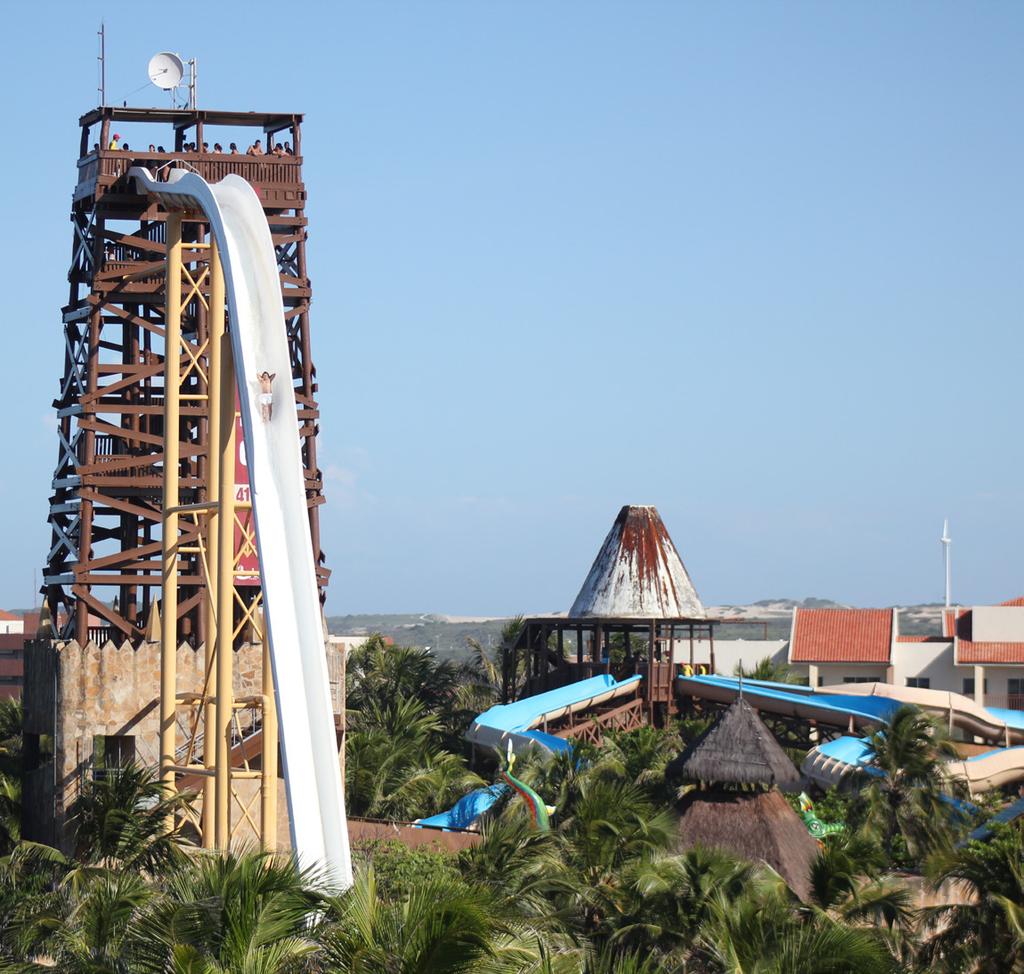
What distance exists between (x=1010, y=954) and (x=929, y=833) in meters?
15.9

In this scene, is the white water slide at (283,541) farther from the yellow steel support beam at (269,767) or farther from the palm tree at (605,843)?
the palm tree at (605,843)

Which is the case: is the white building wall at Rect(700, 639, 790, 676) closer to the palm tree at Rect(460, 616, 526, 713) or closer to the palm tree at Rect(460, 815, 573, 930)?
the palm tree at Rect(460, 616, 526, 713)

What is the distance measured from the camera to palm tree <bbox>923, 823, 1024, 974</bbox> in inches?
768

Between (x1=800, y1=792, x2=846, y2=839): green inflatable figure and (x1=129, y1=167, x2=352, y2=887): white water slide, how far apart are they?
19.1 m

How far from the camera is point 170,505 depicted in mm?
24359

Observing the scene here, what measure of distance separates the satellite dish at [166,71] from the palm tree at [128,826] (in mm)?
20631

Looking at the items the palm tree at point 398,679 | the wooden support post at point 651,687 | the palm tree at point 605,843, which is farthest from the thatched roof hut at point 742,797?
the palm tree at point 398,679

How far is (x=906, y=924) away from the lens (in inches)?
834

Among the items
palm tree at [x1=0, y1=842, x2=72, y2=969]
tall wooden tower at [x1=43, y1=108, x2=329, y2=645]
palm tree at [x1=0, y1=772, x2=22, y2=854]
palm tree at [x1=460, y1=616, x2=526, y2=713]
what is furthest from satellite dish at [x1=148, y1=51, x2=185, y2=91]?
palm tree at [x1=460, y1=616, x2=526, y2=713]

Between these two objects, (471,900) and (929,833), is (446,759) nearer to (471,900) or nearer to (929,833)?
(929,833)

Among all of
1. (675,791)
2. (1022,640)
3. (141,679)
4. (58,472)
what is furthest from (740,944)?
(1022,640)

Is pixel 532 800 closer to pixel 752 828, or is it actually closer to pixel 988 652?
pixel 752 828

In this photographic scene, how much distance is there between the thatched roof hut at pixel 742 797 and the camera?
29.4 meters

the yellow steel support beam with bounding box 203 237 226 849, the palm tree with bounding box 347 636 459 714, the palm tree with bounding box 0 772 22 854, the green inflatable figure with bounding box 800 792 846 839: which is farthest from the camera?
the palm tree with bounding box 347 636 459 714
